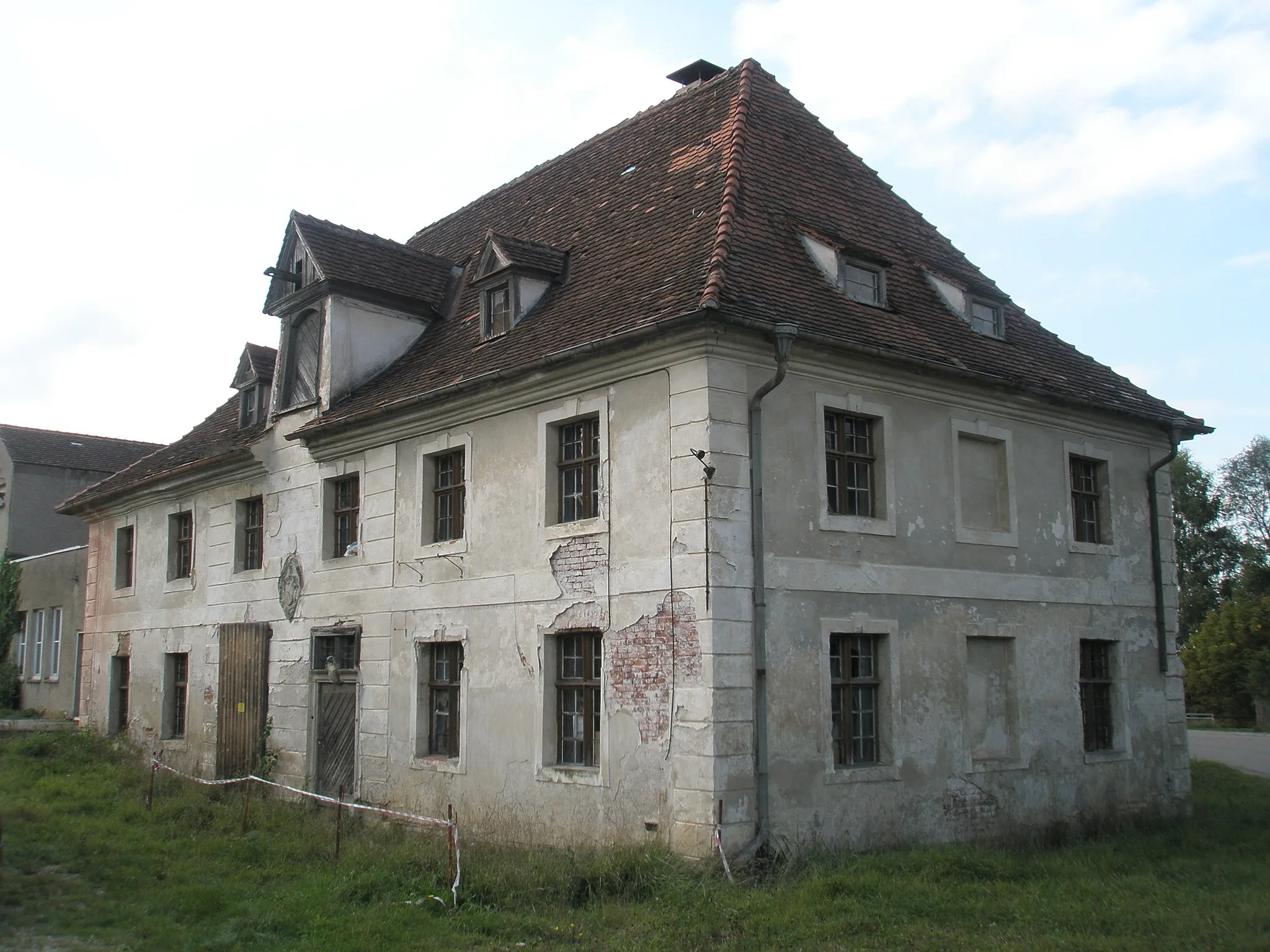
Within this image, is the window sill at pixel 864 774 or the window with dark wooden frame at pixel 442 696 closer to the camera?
the window sill at pixel 864 774

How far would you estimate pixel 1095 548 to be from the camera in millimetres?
15828

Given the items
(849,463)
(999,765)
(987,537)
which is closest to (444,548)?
(849,463)

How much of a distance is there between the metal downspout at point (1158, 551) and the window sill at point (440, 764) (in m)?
9.77

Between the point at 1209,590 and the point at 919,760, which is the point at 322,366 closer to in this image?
the point at 919,760

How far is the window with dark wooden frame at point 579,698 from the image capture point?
512 inches

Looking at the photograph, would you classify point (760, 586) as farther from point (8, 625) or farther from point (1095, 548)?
point (8, 625)

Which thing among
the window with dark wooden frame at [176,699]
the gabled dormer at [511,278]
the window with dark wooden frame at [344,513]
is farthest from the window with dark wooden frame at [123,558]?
the gabled dormer at [511,278]

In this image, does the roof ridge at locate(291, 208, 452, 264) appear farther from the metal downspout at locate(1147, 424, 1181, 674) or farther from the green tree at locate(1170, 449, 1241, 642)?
the green tree at locate(1170, 449, 1241, 642)

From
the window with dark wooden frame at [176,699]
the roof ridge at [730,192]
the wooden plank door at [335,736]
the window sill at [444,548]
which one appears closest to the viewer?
the roof ridge at [730,192]

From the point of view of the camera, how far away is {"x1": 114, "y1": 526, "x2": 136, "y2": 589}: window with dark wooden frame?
23.8 m

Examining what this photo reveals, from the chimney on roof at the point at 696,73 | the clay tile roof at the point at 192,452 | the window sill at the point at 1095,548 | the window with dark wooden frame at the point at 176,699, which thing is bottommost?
the window with dark wooden frame at the point at 176,699

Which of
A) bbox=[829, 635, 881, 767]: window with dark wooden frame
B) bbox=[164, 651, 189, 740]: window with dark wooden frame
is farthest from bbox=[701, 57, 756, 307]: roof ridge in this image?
bbox=[164, 651, 189, 740]: window with dark wooden frame

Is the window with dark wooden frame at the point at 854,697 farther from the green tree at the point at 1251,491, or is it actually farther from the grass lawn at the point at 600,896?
the green tree at the point at 1251,491

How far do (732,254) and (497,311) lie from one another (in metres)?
4.13
